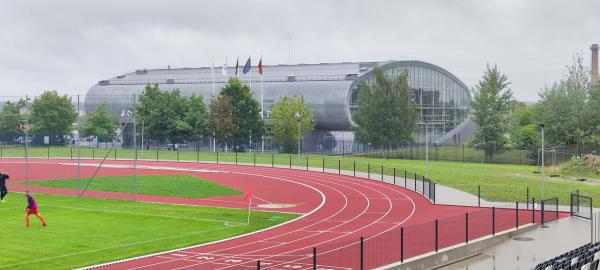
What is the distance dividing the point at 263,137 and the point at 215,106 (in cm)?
802

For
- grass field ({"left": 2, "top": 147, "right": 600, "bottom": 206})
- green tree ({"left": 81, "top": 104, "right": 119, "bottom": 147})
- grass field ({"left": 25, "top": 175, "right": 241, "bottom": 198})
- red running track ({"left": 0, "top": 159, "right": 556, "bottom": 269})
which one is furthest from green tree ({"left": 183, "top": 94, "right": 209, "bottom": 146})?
grass field ({"left": 25, "top": 175, "right": 241, "bottom": 198})

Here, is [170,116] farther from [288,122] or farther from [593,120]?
[593,120]

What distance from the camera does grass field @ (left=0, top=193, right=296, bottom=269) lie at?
23.6 meters

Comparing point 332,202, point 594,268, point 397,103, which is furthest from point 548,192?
point 397,103

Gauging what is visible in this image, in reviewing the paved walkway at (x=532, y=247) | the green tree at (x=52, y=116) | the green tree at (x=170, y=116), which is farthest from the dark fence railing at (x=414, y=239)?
the green tree at (x=52, y=116)

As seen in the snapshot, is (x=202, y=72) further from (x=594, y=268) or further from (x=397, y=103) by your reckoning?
(x=594, y=268)

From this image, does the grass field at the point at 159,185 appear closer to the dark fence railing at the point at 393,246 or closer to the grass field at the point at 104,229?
the grass field at the point at 104,229

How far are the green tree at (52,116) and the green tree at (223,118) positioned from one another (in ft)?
71.1

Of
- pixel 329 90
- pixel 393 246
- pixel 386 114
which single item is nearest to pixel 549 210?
pixel 393 246

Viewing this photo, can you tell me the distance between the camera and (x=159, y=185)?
47.2m

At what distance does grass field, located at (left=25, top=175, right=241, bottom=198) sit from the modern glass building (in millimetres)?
34817

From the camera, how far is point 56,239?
26703 millimetres

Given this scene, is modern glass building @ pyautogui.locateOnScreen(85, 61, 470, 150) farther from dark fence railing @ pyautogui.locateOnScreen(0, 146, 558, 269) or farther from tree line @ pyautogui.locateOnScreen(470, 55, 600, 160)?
dark fence railing @ pyautogui.locateOnScreen(0, 146, 558, 269)

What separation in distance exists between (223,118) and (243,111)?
2.62 metres
